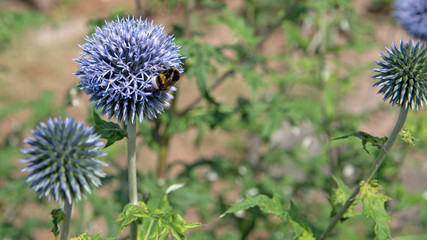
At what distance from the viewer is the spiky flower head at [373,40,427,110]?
1.96 m

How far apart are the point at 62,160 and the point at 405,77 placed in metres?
1.68

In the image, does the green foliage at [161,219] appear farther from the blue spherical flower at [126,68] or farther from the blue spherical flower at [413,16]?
the blue spherical flower at [413,16]

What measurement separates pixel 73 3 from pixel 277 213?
1032 centimetres

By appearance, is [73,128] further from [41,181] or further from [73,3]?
[73,3]

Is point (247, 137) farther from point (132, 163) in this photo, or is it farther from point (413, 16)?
point (132, 163)

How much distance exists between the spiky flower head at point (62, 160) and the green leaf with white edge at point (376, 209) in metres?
1.21

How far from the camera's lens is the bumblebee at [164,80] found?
1.84 m

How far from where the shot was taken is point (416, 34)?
133 inches

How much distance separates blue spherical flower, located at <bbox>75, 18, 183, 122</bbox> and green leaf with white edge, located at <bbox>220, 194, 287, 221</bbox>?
24.5 inches

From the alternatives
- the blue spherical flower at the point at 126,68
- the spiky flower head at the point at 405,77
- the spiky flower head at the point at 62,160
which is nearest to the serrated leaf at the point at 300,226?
the spiky flower head at the point at 405,77

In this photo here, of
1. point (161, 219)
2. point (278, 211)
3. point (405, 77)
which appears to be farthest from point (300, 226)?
point (405, 77)

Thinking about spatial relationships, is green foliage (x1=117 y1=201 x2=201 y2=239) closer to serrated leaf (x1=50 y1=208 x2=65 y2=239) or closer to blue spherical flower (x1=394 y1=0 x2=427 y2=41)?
serrated leaf (x1=50 y1=208 x2=65 y2=239)

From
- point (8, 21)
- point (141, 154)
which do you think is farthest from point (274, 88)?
point (8, 21)

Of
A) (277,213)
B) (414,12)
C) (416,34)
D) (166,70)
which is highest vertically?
(414,12)
